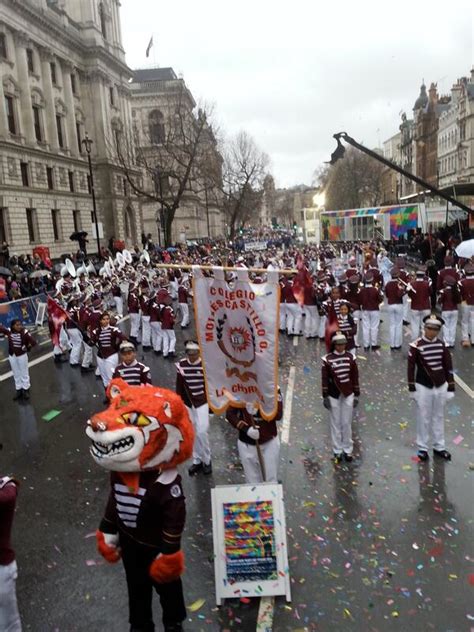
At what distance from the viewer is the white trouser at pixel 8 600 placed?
12.6 feet

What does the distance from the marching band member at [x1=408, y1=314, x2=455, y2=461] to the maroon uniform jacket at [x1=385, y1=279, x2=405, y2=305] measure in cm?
651

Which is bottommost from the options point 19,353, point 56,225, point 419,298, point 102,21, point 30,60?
point 19,353

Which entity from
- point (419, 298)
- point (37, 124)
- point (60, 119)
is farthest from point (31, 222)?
point (419, 298)

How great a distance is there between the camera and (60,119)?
48125mm

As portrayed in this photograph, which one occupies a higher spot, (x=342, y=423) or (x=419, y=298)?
(x=419, y=298)

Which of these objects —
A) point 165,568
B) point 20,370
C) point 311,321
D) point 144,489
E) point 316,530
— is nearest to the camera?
point 165,568

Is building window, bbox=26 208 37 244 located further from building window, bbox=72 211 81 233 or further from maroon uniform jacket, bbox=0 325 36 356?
maroon uniform jacket, bbox=0 325 36 356

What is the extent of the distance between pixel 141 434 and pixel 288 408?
20.8 ft

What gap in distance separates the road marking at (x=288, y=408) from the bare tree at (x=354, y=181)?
77.9m

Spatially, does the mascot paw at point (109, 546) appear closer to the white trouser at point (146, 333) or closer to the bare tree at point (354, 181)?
the white trouser at point (146, 333)

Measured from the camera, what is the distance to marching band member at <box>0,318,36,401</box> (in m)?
11.6

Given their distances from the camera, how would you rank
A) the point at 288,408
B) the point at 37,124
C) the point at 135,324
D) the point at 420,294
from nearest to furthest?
1. the point at 288,408
2. the point at 420,294
3. the point at 135,324
4. the point at 37,124

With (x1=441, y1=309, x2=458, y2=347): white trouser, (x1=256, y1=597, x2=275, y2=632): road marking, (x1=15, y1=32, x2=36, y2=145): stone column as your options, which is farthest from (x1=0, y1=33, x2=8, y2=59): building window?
(x1=256, y1=597, x2=275, y2=632): road marking

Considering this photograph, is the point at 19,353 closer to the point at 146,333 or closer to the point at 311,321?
the point at 146,333
